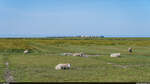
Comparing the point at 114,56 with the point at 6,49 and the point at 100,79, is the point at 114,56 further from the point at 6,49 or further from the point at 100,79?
the point at 6,49

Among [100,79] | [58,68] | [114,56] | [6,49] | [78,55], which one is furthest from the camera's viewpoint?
[6,49]

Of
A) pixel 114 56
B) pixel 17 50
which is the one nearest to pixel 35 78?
pixel 114 56

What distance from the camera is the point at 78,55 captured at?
39125 mm

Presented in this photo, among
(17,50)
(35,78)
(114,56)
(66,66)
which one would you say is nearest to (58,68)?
(66,66)

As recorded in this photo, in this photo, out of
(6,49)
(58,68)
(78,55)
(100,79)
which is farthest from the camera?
(6,49)

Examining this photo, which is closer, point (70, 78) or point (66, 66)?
point (70, 78)

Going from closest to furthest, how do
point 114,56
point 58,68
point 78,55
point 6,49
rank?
1. point 58,68
2. point 114,56
3. point 78,55
4. point 6,49

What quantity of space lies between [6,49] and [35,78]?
3561 cm

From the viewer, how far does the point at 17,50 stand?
50.8 metres

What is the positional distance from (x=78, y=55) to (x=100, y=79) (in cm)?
2243

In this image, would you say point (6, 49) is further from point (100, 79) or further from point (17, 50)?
point (100, 79)

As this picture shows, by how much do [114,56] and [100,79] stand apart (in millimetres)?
20049

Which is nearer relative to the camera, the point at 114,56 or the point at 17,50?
the point at 114,56

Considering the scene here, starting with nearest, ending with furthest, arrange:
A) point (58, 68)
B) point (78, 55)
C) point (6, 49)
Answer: point (58, 68) < point (78, 55) < point (6, 49)
